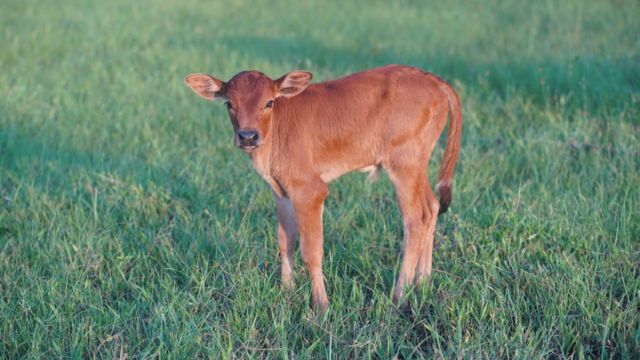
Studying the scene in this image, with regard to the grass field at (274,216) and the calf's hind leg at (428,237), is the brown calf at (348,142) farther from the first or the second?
the grass field at (274,216)

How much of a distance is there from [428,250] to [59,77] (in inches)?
238

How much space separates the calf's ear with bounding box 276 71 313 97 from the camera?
15.0ft

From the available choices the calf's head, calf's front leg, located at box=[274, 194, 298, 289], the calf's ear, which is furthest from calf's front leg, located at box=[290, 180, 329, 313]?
the calf's ear

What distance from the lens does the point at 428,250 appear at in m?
4.85

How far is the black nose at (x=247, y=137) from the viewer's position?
14.0 ft

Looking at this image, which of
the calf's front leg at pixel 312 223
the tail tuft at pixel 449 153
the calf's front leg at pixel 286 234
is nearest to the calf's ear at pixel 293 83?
the calf's front leg at pixel 312 223

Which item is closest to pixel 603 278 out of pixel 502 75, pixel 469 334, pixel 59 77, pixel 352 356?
pixel 469 334

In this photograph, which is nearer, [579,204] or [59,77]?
[579,204]

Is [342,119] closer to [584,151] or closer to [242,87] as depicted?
[242,87]

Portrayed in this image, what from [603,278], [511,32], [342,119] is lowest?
[511,32]

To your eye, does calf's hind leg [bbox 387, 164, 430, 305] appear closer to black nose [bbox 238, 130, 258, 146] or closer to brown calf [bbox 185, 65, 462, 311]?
brown calf [bbox 185, 65, 462, 311]

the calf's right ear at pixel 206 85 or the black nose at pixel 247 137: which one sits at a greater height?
the calf's right ear at pixel 206 85

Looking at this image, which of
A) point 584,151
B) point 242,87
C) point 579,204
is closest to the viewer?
point 242,87

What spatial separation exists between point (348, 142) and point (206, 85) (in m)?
0.92
